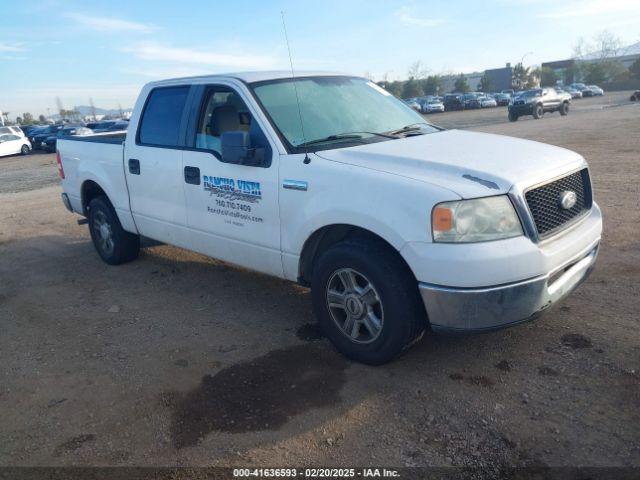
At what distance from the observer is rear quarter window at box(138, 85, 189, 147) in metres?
4.79

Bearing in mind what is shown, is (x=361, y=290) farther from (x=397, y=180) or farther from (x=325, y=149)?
(x=325, y=149)

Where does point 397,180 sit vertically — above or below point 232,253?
above

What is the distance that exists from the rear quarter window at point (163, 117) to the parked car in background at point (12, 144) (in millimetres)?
28735

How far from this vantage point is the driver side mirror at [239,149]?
376cm

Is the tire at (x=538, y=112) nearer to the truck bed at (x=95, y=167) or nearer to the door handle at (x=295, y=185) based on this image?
the truck bed at (x=95, y=167)

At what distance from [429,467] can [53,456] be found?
2039 mm

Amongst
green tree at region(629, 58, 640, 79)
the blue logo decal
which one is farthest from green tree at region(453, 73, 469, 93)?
the blue logo decal

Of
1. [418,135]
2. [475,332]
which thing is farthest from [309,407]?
[418,135]

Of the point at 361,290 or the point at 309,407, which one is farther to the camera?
the point at 361,290

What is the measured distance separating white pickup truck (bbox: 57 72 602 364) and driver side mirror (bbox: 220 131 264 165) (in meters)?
0.01

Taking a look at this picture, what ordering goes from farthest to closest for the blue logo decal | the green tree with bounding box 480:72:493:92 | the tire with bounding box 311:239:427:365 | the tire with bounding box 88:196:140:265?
the green tree with bounding box 480:72:493:92 → the tire with bounding box 88:196:140:265 → the blue logo decal → the tire with bounding box 311:239:427:365

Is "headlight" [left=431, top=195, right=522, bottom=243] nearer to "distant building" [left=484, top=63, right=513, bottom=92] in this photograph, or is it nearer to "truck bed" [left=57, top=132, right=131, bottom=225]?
"truck bed" [left=57, top=132, right=131, bottom=225]

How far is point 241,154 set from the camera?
3832mm

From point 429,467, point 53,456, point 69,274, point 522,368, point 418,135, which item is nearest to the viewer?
point 429,467
